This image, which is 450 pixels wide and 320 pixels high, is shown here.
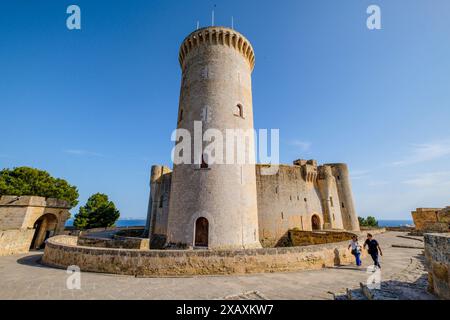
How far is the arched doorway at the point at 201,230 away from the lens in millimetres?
12547

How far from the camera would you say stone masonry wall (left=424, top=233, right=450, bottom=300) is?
4.37 m

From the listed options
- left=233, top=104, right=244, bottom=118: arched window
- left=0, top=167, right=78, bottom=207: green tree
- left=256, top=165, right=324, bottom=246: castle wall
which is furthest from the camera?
left=0, top=167, right=78, bottom=207: green tree

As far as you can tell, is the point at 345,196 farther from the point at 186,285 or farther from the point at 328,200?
the point at 186,285

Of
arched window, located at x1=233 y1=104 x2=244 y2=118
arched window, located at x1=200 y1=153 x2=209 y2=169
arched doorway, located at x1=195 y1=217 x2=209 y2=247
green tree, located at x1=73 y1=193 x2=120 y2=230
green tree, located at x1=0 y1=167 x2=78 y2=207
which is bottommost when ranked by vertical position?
arched doorway, located at x1=195 y1=217 x2=209 y2=247

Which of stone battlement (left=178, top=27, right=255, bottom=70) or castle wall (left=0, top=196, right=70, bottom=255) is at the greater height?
stone battlement (left=178, top=27, right=255, bottom=70)

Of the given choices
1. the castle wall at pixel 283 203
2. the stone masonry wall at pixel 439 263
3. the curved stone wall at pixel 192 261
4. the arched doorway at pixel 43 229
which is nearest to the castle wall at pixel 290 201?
the castle wall at pixel 283 203

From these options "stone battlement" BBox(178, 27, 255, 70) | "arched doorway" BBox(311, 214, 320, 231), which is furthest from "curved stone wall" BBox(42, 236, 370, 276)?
"arched doorway" BBox(311, 214, 320, 231)

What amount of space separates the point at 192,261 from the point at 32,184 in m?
35.6

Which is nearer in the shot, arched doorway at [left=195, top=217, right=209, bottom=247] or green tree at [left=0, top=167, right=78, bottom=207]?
arched doorway at [left=195, top=217, right=209, bottom=247]

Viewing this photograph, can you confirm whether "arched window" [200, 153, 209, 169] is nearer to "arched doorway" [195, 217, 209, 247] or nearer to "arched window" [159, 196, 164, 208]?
"arched doorway" [195, 217, 209, 247]

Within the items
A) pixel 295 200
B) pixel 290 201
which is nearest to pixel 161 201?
pixel 290 201

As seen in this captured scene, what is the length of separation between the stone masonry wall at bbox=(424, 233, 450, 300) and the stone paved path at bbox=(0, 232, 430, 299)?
6.96 feet

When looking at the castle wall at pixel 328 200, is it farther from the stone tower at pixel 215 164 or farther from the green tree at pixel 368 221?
the green tree at pixel 368 221

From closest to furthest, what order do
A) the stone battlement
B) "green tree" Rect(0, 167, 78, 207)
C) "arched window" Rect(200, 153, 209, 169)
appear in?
"arched window" Rect(200, 153, 209, 169)
the stone battlement
"green tree" Rect(0, 167, 78, 207)
